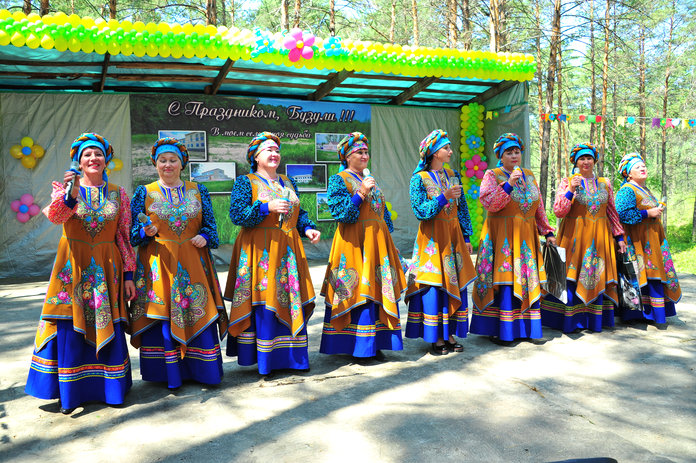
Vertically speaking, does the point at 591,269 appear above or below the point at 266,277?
below

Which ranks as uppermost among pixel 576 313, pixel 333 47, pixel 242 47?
pixel 333 47

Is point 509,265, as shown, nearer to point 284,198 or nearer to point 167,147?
point 284,198

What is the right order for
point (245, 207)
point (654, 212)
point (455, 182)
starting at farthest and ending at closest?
point (654, 212), point (455, 182), point (245, 207)

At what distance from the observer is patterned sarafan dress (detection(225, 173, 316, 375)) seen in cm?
391

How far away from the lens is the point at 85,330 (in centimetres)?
337

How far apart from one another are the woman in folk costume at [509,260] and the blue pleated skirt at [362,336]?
102 centimetres

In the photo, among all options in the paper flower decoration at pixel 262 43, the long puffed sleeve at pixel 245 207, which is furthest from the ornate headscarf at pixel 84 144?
the paper flower decoration at pixel 262 43

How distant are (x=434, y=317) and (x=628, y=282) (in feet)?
7.41

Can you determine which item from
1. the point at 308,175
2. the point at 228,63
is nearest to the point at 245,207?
the point at 228,63

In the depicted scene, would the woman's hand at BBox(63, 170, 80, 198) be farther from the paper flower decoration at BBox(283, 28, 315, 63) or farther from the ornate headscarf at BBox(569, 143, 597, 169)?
the paper flower decoration at BBox(283, 28, 315, 63)

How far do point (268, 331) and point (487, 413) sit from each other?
1621mm

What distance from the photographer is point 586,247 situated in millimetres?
5227

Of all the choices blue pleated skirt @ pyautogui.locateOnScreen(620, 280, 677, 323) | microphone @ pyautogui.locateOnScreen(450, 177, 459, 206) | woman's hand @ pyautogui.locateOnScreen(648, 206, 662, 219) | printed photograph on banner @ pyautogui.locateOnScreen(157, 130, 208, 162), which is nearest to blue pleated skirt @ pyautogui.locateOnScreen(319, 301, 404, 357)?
microphone @ pyautogui.locateOnScreen(450, 177, 459, 206)

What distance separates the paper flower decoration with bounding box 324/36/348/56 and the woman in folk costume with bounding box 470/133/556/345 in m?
4.12
